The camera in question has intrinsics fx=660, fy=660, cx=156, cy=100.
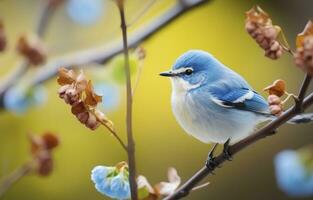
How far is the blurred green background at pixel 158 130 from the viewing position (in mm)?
1709

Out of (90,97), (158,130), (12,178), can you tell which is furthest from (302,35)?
(158,130)

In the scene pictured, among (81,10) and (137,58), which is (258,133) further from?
(81,10)

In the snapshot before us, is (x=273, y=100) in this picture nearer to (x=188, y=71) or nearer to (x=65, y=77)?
(x=65, y=77)

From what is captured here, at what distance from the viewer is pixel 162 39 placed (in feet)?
5.71

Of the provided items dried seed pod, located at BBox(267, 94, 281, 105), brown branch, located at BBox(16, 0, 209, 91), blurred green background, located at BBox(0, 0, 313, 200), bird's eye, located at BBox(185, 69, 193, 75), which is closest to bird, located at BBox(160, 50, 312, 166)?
bird's eye, located at BBox(185, 69, 193, 75)

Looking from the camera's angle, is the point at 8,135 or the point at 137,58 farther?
the point at 8,135

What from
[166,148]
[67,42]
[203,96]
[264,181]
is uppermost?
[203,96]

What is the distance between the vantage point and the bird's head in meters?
0.75

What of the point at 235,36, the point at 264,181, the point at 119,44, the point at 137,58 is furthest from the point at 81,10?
the point at 264,181

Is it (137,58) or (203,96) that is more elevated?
(137,58)

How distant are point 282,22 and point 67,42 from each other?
0.65 metres

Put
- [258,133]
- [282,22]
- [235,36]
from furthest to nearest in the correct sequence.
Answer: [282,22] < [235,36] < [258,133]

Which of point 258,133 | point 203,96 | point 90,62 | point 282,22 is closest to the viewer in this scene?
point 258,133

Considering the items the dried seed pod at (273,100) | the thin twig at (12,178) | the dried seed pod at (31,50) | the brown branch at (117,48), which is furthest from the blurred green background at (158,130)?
the dried seed pod at (273,100)
